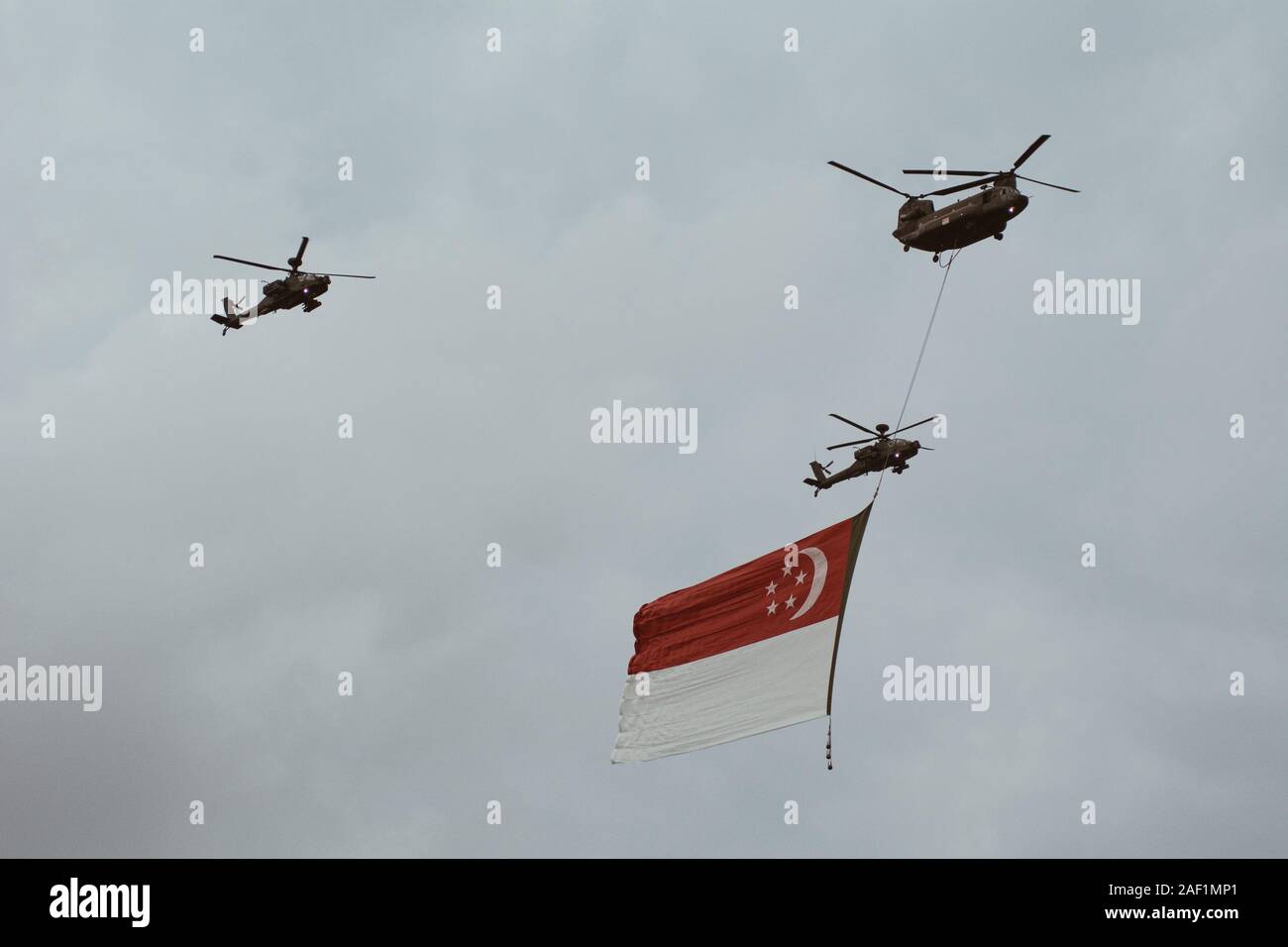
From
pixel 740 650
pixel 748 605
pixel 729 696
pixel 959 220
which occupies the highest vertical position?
pixel 959 220

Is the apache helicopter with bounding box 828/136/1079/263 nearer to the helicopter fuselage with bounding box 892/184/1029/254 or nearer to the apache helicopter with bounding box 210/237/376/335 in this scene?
the helicopter fuselage with bounding box 892/184/1029/254

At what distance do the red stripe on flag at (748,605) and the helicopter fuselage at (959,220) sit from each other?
584 inches

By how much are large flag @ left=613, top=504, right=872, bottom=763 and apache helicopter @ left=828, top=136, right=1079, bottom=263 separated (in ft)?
46.3

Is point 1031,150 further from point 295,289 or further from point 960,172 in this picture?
point 295,289

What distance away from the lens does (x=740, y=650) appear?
55000 mm

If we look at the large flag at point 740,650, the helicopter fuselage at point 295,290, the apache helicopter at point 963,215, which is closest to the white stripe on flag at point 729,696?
the large flag at point 740,650

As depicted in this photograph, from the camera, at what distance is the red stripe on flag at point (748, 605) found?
5462 centimetres

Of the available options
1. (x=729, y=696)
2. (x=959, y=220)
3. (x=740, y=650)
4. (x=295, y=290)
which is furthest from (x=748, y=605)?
(x=295, y=290)

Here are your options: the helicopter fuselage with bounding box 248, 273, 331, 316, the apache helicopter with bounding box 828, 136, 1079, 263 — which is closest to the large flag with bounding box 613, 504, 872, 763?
the apache helicopter with bounding box 828, 136, 1079, 263

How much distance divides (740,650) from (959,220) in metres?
18.9
